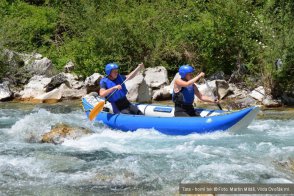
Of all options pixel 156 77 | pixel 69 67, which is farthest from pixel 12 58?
pixel 156 77

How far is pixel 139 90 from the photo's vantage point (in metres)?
12.6

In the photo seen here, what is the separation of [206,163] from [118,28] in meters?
9.12

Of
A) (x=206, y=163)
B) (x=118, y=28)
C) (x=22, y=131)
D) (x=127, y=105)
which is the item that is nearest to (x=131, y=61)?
(x=118, y=28)

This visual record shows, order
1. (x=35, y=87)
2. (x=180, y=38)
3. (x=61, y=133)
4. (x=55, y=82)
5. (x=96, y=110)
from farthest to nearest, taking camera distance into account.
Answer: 1. (x=180, y=38)
2. (x=35, y=87)
3. (x=55, y=82)
4. (x=96, y=110)
5. (x=61, y=133)

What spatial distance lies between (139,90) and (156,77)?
127cm

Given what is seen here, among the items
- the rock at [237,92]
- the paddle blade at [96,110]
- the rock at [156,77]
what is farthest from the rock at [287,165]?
the rock at [156,77]

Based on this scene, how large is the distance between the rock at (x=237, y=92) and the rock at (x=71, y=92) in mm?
4026

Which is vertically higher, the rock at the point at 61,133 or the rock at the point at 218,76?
the rock at the point at 218,76

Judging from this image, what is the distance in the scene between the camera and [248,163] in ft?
19.5

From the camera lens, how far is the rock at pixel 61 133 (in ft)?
24.9

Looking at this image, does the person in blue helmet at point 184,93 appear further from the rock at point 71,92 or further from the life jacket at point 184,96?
the rock at point 71,92

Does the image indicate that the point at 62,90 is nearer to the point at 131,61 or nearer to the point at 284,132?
the point at 131,61

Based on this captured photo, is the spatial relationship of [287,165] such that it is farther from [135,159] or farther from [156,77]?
[156,77]

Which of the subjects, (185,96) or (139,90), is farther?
(139,90)
